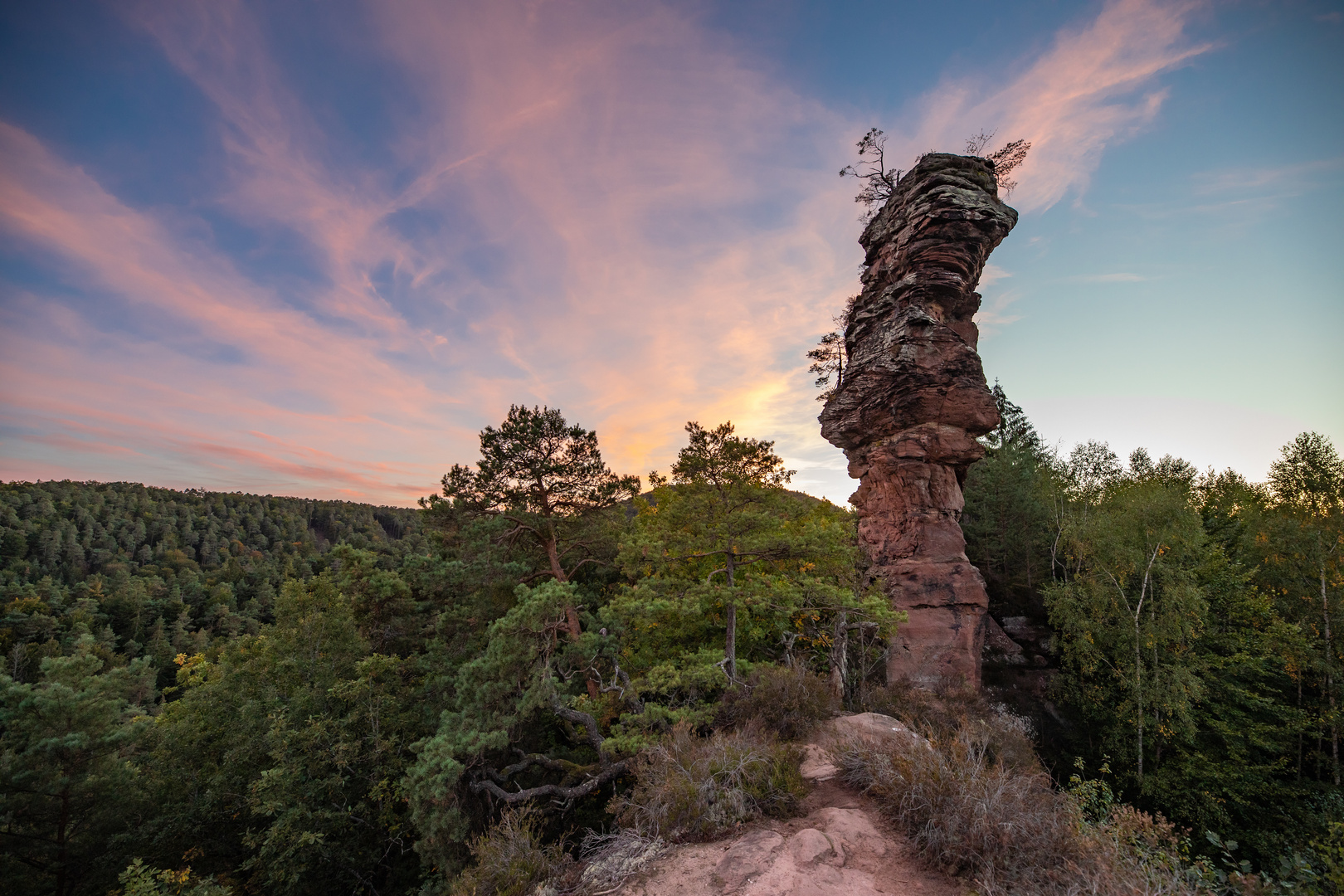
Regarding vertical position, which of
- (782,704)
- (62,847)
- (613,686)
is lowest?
(62,847)

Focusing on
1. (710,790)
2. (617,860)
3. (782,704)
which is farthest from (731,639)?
(617,860)

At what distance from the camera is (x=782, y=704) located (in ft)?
27.1

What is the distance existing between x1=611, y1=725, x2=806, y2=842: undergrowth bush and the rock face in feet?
38.2

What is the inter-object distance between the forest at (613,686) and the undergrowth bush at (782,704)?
6 cm

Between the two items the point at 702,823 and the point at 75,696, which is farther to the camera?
the point at 75,696

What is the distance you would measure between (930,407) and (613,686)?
558 inches

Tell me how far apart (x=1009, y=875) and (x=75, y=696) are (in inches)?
918

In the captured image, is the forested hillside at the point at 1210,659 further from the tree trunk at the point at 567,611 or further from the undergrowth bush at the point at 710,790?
the undergrowth bush at the point at 710,790

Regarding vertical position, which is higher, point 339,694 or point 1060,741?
point 339,694

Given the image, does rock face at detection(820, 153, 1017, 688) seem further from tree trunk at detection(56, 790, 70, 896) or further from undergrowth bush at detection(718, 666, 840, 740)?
tree trunk at detection(56, 790, 70, 896)

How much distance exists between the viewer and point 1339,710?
13.9m

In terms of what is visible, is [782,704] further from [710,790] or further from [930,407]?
[930,407]

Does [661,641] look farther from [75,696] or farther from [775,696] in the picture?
[75,696]

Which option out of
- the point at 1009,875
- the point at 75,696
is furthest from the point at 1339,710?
the point at 75,696
